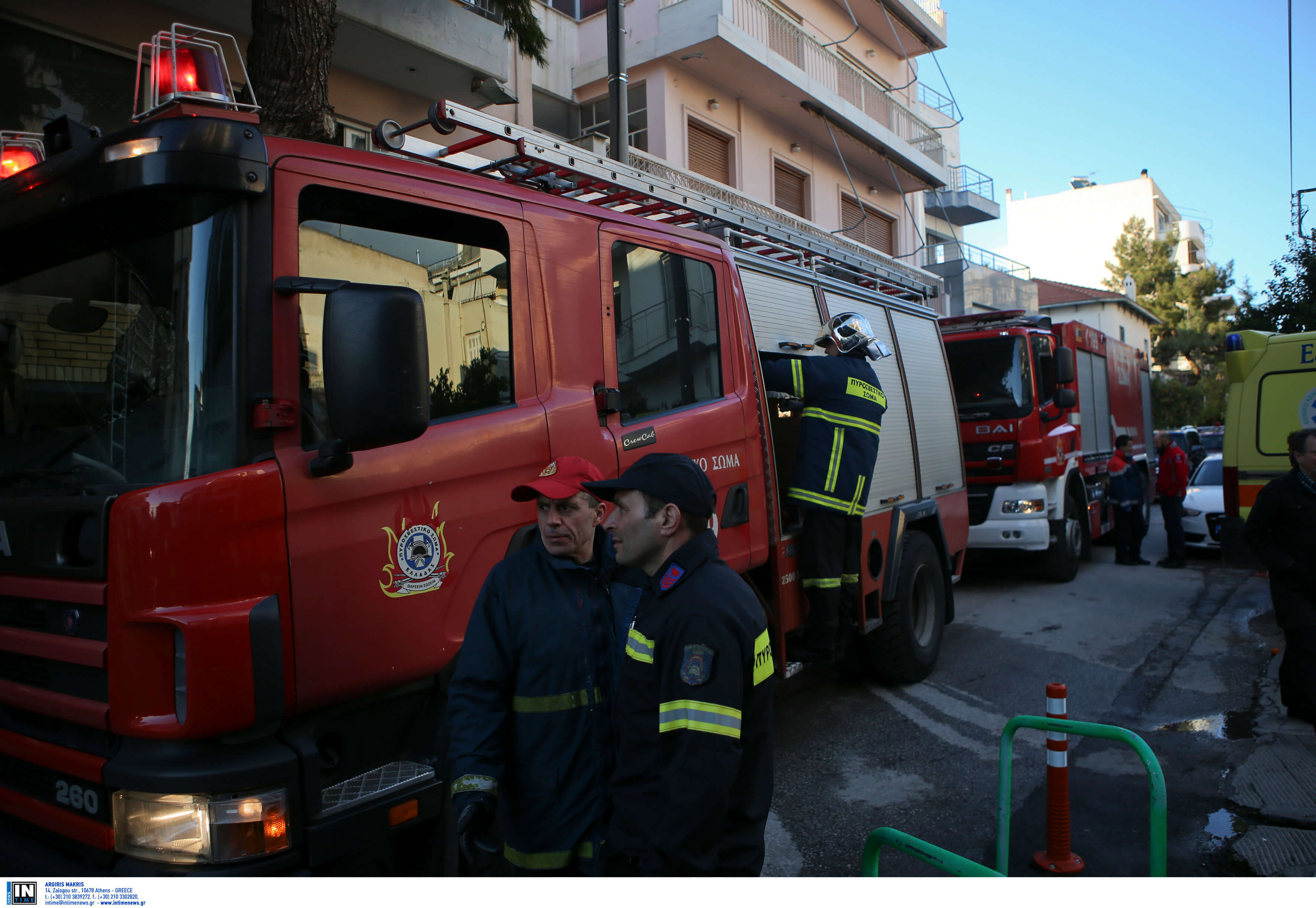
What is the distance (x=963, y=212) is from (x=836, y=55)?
886 centimetres

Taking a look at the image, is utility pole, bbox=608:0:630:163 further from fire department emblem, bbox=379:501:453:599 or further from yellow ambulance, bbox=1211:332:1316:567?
fire department emblem, bbox=379:501:453:599

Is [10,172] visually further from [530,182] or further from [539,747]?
[539,747]

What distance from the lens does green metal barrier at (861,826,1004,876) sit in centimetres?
225

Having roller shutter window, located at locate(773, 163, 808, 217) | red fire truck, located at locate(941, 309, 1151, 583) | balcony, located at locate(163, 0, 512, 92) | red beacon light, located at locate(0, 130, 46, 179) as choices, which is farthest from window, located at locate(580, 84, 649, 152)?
red beacon light, located at locate(0, 130, 46, 179)

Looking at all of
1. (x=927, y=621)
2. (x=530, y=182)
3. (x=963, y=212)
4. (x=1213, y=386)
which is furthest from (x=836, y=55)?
(x=1213, y=386)

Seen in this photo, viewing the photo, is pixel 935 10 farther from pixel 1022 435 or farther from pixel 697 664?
pixel 697 664

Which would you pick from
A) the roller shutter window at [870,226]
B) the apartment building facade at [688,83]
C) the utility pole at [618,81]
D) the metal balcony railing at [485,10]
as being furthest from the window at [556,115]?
the roller shutter window at [870,226]

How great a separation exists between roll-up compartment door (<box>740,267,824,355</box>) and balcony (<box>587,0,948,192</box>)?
10132mm

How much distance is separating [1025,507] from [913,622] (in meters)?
4.07

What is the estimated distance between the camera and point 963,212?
25594mm

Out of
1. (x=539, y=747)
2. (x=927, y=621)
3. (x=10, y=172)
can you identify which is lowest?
(x=927, y=621)

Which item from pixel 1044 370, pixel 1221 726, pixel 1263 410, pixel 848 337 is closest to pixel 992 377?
pixel 1044 370

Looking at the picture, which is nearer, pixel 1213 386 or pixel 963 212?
pixel 963 212

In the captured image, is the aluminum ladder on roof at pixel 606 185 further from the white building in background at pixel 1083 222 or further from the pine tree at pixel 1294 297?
the white building in background at pixel 1083 222
